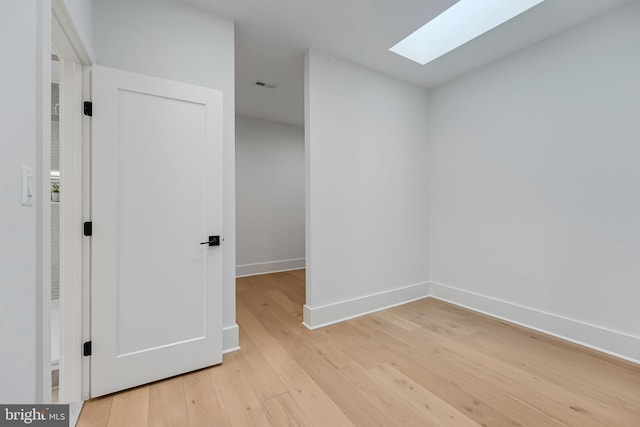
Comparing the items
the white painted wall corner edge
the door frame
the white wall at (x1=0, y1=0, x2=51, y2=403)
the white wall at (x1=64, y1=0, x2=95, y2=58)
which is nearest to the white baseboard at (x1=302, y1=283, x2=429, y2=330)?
the white painted wall corner edge

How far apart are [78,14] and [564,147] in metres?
3.81

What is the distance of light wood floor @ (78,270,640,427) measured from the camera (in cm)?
154

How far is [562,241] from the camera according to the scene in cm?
246

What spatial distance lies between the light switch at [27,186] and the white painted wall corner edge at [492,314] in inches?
88.2

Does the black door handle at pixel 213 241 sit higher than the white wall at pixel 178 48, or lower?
lower

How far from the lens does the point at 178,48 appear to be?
204 cm

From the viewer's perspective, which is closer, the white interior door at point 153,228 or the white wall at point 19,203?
the white wall at point 19,203

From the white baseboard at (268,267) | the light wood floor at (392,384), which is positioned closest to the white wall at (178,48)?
the light wood floor at (392,384)

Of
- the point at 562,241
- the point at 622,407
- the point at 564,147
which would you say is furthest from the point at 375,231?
the point at 622,407

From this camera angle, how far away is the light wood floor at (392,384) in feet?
5.04

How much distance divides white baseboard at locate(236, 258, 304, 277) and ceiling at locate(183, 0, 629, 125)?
9.88ft

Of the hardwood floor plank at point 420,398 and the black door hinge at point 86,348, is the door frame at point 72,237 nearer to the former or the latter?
the black door hinge at point 86,348

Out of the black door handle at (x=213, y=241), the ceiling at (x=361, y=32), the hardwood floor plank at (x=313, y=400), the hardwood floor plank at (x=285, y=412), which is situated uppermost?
the ceiling at (x=361, y=32)

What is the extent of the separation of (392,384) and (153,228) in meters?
2.03
